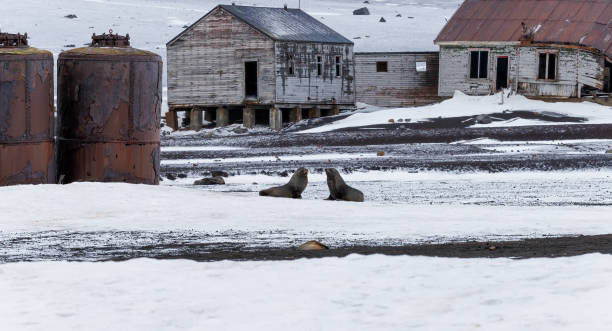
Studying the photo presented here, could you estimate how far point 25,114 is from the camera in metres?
18.3

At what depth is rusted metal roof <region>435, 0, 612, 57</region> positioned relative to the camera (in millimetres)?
40344

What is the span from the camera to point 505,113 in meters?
38.8

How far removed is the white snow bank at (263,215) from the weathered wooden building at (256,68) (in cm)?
2511

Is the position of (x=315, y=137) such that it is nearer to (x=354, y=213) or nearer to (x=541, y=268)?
(x=354, y=213)

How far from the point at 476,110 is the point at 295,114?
24.8 feet

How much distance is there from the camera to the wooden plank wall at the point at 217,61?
4294 centimetres

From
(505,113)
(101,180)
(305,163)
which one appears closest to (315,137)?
(505,113)

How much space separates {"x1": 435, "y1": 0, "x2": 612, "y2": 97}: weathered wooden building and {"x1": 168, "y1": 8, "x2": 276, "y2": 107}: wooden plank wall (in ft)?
22.4

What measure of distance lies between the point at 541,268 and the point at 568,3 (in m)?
33.9

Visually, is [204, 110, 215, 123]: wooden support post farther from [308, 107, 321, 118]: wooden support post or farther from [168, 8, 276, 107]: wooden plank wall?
[308, 107, 321, 118]: wooden support post

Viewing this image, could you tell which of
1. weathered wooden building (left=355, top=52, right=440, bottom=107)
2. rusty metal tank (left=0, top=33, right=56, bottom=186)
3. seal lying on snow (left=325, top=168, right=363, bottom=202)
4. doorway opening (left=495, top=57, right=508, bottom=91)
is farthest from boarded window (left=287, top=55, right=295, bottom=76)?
seal lying on snow (left=325, top=168, right=363, bottom=202)

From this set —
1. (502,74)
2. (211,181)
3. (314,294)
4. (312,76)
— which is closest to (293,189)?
(211,181)

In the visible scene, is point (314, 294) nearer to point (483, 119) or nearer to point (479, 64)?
point (483, 119)

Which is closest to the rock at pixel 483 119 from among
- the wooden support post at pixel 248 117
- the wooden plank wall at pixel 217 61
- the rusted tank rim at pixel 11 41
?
the wooden plank wall at pixel 217 61
